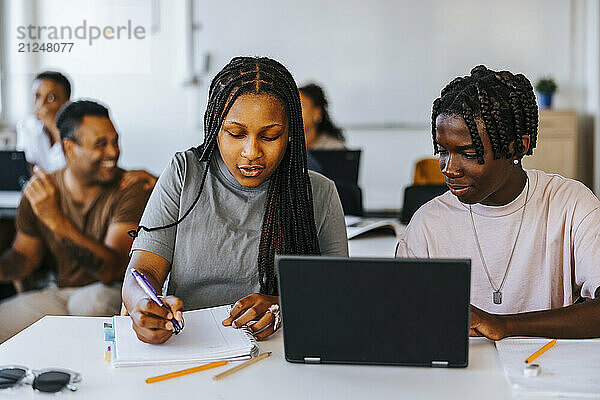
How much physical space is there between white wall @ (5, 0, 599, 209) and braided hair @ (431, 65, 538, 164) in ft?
13.7

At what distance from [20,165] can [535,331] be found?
3.08 meters

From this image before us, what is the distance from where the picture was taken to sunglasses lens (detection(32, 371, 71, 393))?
3.75 feet

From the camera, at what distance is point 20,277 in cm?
304

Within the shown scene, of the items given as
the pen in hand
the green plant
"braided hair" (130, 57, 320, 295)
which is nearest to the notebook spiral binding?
the pen in hand

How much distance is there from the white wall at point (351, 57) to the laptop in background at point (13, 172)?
2.44m

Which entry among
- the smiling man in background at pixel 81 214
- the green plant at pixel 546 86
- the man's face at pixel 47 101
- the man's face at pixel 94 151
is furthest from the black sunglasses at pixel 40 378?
the green plant at pixel 546 86

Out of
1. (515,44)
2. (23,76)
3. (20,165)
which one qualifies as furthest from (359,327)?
(23,76)

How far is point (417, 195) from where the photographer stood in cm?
289

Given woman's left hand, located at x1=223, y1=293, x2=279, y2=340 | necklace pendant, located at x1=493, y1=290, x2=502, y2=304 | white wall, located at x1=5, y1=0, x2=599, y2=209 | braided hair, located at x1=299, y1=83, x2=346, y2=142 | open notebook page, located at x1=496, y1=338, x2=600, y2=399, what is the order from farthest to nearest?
white wall, located at x1=5, y1=0, x2=599, y2=209, braided hair, located at x1=299, y1=83, x2=346, y2=142, necklace pendant, located at x1=493, y1=290, x2=502, y2=304, woman's left hand, located at x1=223, y1=293, x2=279, y2=340, open notebook page, located at x1=496, y1=338, x2=600, y2=399

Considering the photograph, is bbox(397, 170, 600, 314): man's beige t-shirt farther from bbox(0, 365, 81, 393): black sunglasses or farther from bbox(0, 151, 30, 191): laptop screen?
bbox(0, 151, 30, 191): laptop screen

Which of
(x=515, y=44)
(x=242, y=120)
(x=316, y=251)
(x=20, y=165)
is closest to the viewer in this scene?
(x=242, y=120)

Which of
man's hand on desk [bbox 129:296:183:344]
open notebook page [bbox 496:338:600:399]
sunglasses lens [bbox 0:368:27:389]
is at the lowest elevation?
open notebook page [bbox 496:338:600:399]

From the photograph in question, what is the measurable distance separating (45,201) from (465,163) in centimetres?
203

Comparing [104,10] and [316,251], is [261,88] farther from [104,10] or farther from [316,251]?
[104,10]
